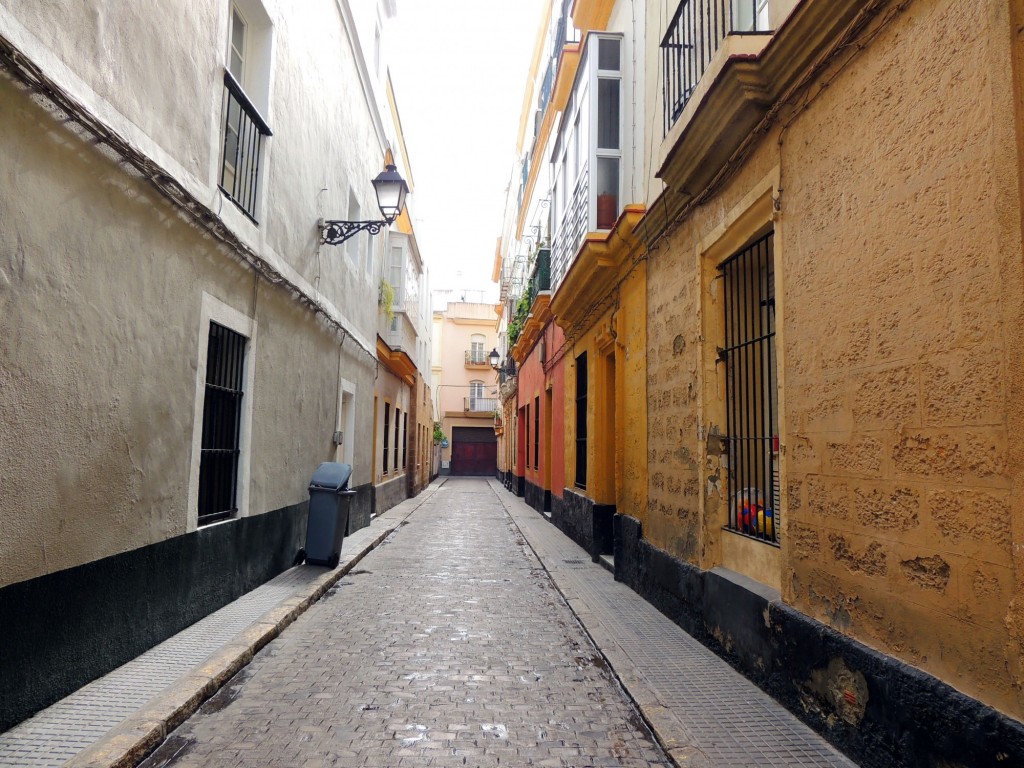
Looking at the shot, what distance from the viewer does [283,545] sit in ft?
26.2

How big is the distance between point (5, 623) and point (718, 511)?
4557mm

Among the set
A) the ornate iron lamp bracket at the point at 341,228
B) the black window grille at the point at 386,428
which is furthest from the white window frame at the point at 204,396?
the black window grille at the point at 386,428

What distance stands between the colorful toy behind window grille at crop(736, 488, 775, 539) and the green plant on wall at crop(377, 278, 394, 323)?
35.9 feet

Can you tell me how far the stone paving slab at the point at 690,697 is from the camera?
11.3 ft

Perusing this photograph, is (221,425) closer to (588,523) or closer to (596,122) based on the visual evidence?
(588,523)

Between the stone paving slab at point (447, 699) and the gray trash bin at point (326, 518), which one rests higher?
the gray trash bin at point (326, 518)

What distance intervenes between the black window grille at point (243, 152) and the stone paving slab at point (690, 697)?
490cm

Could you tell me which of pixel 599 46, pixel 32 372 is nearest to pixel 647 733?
pixel 32 372

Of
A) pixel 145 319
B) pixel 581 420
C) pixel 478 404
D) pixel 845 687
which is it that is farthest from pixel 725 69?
pixel 478 404

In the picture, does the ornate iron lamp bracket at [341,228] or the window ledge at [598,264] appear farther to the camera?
the ornate iron lamp bracket at [341,228]

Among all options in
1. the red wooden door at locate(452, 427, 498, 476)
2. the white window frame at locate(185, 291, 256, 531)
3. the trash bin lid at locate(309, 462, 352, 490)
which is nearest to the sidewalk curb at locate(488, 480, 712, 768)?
the white window frame at locate(185, 291, 256, 531)

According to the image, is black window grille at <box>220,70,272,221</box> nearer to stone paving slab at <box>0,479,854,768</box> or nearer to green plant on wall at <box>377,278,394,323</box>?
stone paving slab at <box>0,479,854,768</box>

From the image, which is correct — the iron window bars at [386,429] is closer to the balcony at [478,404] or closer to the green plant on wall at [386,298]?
the green plant on wall at [386,298]

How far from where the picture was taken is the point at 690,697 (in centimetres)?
425
